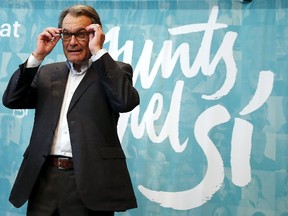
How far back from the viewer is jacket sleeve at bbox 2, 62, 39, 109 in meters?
1.22

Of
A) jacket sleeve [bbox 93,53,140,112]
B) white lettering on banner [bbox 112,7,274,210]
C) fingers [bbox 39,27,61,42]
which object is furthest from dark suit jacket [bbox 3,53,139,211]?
white lettering on banner [bbox 112,7,274,210]

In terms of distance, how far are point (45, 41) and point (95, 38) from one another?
19 centimetres

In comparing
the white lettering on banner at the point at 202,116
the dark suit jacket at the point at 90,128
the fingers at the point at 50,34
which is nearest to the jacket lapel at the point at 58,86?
the dark suit jacket at the point at 90,128

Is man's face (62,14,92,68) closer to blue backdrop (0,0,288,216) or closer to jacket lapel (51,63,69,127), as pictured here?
jacket lapel (51,63,69,127)

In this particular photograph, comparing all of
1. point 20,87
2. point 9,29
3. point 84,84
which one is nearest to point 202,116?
point 84,84

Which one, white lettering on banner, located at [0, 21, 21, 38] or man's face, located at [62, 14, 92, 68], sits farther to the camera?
white lettering on banner, located at [0, 21, 21, 38]

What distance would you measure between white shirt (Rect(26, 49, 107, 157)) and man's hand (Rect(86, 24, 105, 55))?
0.02 meters

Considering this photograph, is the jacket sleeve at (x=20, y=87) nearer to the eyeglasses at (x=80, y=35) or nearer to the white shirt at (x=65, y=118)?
the white shirt at (x=65, y=118)

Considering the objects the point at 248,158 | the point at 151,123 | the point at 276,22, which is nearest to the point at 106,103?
the point at 151,123

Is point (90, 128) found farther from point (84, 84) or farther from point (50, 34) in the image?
point (50, 34)

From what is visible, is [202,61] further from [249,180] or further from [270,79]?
[249,180]

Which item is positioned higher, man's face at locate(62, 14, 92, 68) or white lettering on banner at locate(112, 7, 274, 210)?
man's face at locate(62, 14, 92, 68)

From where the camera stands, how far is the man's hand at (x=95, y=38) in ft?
3.91

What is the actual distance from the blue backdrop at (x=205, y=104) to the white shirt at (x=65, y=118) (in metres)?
0.84
